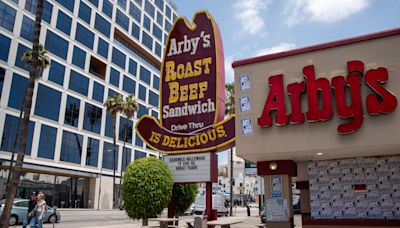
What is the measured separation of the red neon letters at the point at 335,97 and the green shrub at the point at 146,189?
538cm

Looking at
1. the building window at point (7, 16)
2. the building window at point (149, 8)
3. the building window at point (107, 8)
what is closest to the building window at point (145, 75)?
the building window at point (107, 8)

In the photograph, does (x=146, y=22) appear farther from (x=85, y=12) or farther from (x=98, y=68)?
(x=85, y=12)

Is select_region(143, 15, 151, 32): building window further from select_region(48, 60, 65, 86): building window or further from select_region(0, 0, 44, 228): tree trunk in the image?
select_region(0, 0, 44, 228): tree trunk

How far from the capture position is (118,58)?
205 ft

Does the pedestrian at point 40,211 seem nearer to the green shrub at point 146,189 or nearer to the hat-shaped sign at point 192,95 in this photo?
the green shrub at point 146,189

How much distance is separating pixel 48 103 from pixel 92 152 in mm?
10852

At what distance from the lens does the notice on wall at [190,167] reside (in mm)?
15164

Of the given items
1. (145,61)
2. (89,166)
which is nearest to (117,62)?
(145,61)

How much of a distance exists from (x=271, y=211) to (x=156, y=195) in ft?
15.6

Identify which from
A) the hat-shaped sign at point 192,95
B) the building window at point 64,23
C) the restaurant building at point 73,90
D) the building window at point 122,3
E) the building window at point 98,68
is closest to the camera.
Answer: the hat-shaped sign at point 192,95

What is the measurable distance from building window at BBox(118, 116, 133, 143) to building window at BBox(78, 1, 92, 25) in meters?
17.7

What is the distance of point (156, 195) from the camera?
47.6 feet

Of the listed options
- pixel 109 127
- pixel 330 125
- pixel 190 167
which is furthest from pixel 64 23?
pixel 330 125

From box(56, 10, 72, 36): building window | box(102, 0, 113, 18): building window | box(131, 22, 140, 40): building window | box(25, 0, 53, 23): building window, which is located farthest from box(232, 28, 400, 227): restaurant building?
box(131, 22, 140, 40): building window
